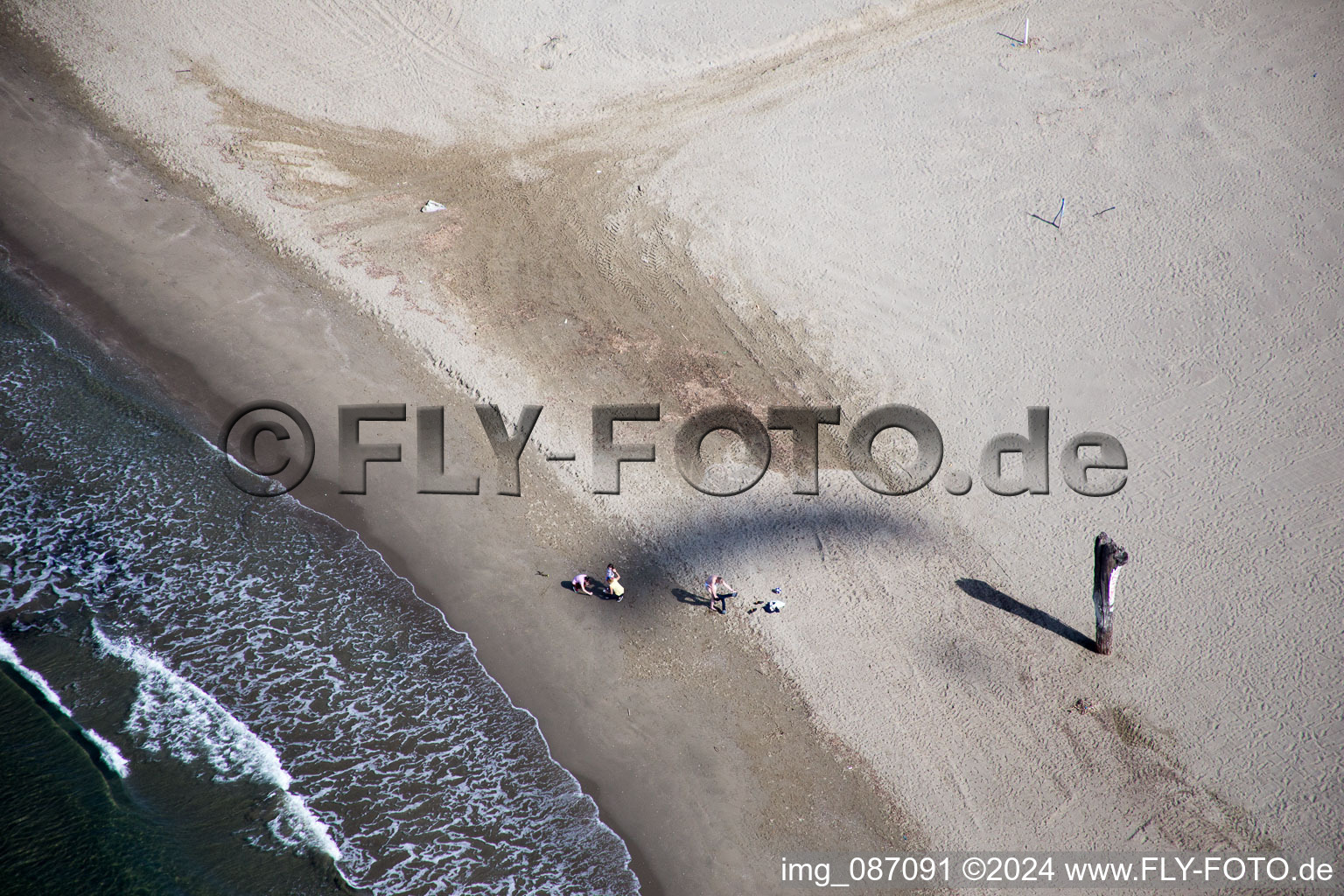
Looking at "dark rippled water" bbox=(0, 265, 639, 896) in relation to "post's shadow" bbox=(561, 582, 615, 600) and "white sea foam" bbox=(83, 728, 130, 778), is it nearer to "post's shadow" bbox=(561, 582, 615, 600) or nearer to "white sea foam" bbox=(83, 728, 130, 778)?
"white sea foam" bbox=(83, 728, 130, 778)

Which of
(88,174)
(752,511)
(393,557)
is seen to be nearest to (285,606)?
(393,557)

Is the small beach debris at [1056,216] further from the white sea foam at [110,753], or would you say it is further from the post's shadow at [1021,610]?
the white sea foam at [110,753]

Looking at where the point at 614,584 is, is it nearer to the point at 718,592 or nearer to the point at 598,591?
the point at 598,591

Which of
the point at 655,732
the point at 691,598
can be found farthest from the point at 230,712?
the point at 691,598

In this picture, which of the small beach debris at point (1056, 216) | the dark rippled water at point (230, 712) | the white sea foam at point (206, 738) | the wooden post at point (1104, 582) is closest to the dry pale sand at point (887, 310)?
the small beach debris at point (1056, 216)

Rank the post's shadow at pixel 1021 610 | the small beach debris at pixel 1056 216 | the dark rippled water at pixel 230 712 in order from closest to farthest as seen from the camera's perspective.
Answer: the dark rippled water at pixel 230 712, the post's shadow at pixel 1021 610, the small beach debris at pixel 1056 216

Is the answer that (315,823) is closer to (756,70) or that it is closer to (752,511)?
(752,511)
